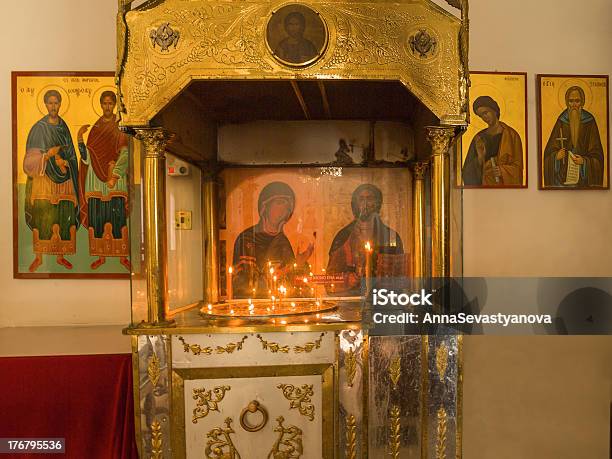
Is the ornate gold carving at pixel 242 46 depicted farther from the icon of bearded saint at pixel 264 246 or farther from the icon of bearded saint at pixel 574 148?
the icon of bearded saint at pixel 574 148

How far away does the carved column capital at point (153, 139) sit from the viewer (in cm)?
232

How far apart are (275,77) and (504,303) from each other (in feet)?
7.78

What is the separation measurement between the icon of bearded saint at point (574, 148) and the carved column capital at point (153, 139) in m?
2.63

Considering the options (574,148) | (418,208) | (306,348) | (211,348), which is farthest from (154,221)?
(574,148)

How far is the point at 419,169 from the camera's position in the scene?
314 cm

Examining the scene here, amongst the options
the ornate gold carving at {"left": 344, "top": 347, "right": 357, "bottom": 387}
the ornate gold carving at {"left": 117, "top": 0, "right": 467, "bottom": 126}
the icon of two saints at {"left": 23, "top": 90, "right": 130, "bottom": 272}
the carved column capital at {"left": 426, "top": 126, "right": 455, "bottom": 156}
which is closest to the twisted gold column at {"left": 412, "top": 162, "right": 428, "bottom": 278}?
the carved column capital at {"left": 426, "top": 126, "right": 455, "bottom": 156}

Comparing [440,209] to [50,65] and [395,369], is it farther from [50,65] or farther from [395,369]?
[50,65]

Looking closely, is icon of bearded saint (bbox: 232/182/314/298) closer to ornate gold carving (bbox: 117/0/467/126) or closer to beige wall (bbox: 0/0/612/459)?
beige wall (bbox: 0/0/612/459)

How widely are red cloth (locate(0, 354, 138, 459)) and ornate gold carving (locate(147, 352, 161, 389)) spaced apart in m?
0.37

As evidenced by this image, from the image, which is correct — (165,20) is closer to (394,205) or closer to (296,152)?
(296,152)

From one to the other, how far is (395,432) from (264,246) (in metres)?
1.42

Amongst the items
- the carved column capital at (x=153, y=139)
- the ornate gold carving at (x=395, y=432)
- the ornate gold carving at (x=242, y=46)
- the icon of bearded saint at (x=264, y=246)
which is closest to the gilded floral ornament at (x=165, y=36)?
the ornate gold carving at (x=242, y=46)

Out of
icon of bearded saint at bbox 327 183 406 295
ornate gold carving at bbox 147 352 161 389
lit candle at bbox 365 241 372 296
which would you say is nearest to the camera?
ornate gold carving at bbox 147 352 161 389

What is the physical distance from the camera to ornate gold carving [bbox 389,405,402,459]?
2.40 meters
